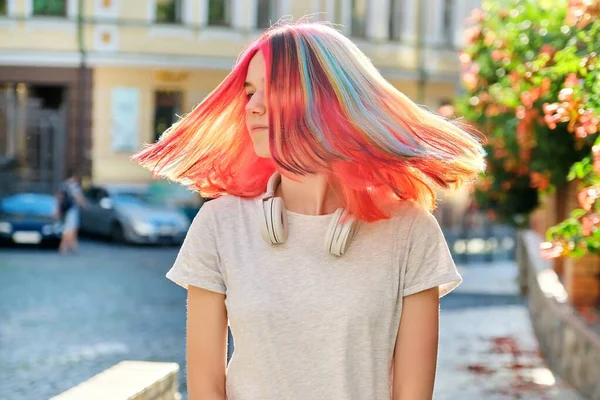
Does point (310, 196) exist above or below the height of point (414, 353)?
above

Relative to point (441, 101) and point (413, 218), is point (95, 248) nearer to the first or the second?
point (441, 101)

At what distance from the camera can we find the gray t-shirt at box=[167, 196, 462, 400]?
109 inches

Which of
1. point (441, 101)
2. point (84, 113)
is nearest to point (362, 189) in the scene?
point (84, 113)

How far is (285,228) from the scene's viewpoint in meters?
2.82

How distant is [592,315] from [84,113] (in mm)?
26016

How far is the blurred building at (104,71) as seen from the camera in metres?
34.0

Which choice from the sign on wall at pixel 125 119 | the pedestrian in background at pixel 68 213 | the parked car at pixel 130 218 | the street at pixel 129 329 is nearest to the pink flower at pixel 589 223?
the street at pixel 129 329

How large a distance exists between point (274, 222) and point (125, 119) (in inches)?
1269

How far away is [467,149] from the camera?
2945 millimetres

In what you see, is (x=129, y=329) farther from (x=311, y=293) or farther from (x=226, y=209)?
(x=311, y=293)

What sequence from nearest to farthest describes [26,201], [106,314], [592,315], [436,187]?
[436,187]
[592,315]
[106,314]
[26,201]

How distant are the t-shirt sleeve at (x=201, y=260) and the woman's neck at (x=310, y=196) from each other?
17 cm

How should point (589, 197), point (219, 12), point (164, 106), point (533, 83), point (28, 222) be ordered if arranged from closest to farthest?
point (589, 197) < point (533, 83) < point (28, 222) < point (164, 106) < point (219, 12)

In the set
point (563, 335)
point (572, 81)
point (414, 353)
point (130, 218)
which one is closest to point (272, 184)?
point (414, 353)
